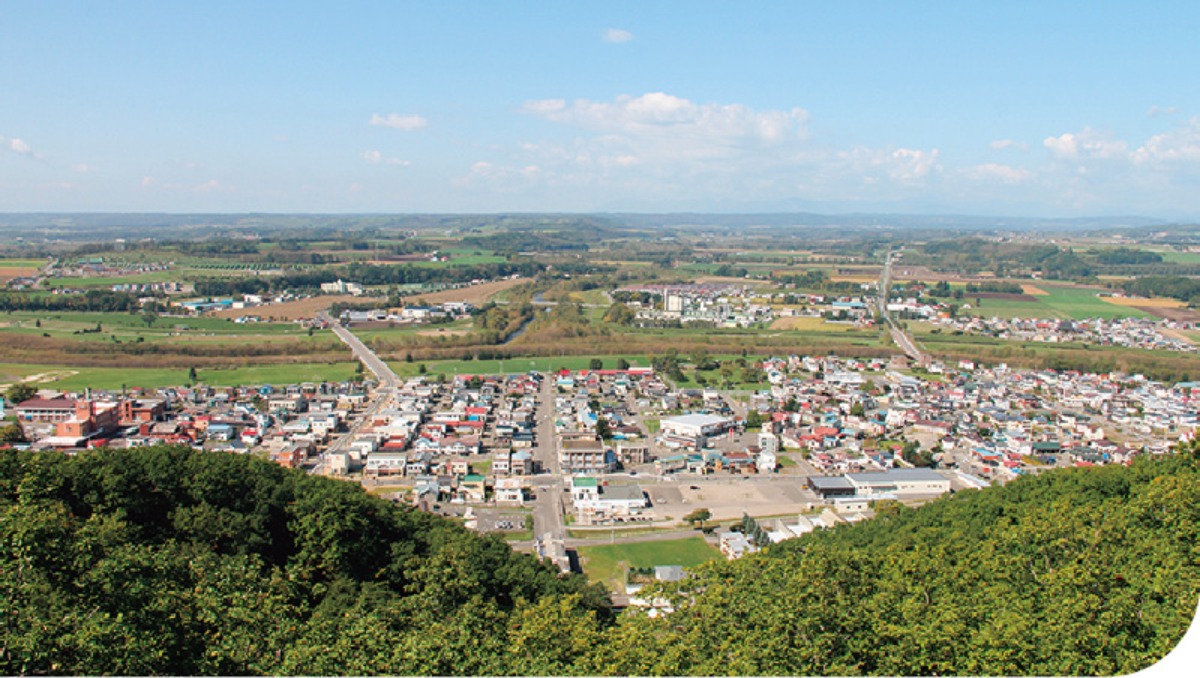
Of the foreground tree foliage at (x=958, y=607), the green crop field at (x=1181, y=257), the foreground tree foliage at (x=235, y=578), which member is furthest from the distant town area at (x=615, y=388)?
the green crop field at (x=1181, y=257)

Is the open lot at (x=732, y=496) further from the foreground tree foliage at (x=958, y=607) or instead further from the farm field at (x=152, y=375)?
the farm field at (x=152, y=375)

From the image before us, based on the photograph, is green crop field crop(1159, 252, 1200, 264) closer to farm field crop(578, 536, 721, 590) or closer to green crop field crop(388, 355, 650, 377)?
green crop field crop(388, 355, 650, 377)

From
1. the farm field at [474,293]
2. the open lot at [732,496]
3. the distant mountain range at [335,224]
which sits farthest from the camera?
the distant mountain range at [335,224]

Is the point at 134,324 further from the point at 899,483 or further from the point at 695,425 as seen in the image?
the point at 899,483

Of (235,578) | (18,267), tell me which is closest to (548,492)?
(235,578)

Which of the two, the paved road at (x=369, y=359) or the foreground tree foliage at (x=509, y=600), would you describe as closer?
the foreground tree foliage at (x=509, y=600)

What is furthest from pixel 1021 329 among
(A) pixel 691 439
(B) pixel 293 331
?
(B) pixel 293 331

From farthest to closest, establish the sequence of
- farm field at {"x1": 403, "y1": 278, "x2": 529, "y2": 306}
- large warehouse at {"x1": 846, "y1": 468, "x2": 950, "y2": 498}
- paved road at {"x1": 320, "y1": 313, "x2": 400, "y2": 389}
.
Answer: farm field at {"x1": 403, "y1": 278, "x2": 529, "y2": 306} < paved road at {"x1": 320, "y1": 313, "x2": 400, "y2": 389} < large warehouse at {"x1": 846, "y1": 468, "x2": 950, "y2": 498}

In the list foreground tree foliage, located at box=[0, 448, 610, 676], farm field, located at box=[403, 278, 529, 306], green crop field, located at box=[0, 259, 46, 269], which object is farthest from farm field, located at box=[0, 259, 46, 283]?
foreground tree foliage, located at box=[0, 448, 610, 676]
